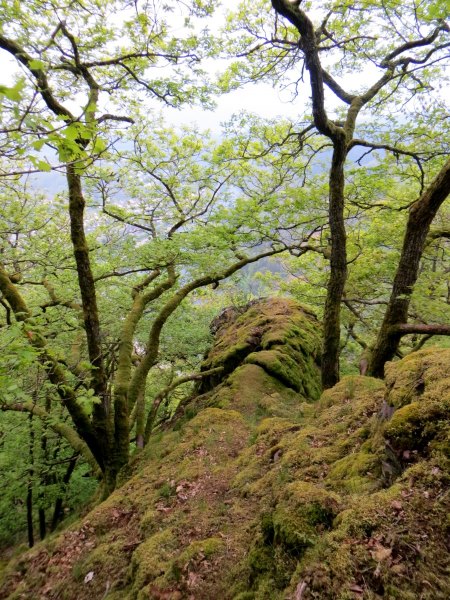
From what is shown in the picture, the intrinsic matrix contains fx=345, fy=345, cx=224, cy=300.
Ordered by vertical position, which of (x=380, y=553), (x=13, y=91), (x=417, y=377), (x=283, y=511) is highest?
(x=13, y=91)

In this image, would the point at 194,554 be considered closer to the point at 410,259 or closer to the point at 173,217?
the point at 410,259

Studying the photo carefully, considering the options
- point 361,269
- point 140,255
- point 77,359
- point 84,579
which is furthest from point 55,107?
point 361,269

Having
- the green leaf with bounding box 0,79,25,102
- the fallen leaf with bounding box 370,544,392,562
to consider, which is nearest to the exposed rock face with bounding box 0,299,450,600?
the fallen leaf with bounding box 370,544,392,562

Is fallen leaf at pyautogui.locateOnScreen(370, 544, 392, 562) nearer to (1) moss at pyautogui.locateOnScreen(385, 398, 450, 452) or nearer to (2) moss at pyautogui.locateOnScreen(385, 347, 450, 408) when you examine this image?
(1) moss at pyautogui.locateOnScreen(385, 398, 450, 452)

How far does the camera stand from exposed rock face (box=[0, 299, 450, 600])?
2098mm

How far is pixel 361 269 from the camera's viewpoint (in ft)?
34.2

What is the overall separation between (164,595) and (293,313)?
915 centimetres

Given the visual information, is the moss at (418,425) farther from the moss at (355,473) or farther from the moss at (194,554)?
the moss at (194,554)

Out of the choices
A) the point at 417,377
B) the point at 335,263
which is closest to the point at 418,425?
the point at 417,377


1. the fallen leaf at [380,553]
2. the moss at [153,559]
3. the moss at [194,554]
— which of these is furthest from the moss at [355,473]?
the moss at [153,559]

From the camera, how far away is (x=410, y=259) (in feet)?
19.2

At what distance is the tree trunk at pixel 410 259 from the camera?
5191 mm

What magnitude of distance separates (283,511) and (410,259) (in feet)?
15.2

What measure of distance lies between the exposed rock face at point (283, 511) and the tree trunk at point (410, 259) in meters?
0.90
